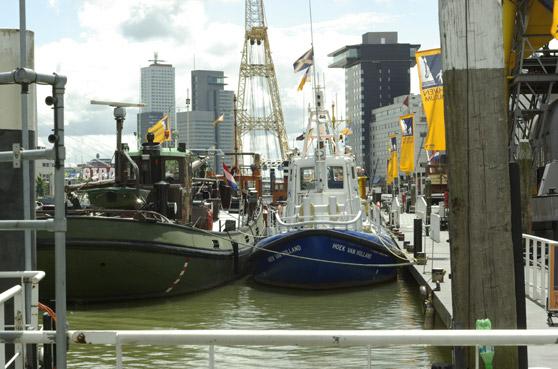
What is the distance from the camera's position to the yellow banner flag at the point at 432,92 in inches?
900

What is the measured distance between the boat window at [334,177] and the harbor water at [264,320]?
3.44 meters

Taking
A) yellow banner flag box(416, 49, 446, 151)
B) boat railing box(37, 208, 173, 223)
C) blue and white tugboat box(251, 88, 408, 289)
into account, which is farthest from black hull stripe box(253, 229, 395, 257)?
yellow banner flag box(416, 49, 446, 151)

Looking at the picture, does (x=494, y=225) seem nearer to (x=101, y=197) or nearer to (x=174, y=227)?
(x=174, y=227)

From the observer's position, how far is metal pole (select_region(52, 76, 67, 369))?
4188 mm

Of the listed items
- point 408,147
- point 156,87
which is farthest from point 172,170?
point 156,87

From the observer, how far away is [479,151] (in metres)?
5.72

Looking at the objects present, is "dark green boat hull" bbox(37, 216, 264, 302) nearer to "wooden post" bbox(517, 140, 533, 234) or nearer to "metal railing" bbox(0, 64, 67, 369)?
"wooden post" bbox(517, 140, 533, 234)

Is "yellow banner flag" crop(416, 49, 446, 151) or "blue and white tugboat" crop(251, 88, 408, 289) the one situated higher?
"yellow banner flag" crop(416, 49, 446, 151)

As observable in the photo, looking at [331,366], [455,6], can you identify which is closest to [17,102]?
[455,6]

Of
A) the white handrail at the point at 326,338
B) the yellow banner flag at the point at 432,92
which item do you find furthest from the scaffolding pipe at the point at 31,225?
the yellow banner flag at the point at 432,92

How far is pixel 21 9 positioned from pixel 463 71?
3.34 m

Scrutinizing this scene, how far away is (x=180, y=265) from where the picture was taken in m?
17.0

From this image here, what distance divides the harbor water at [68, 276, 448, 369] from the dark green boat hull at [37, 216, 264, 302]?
0.31 meters

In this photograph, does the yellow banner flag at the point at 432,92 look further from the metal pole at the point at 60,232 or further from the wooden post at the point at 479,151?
the metal pole at the point at 60,232
